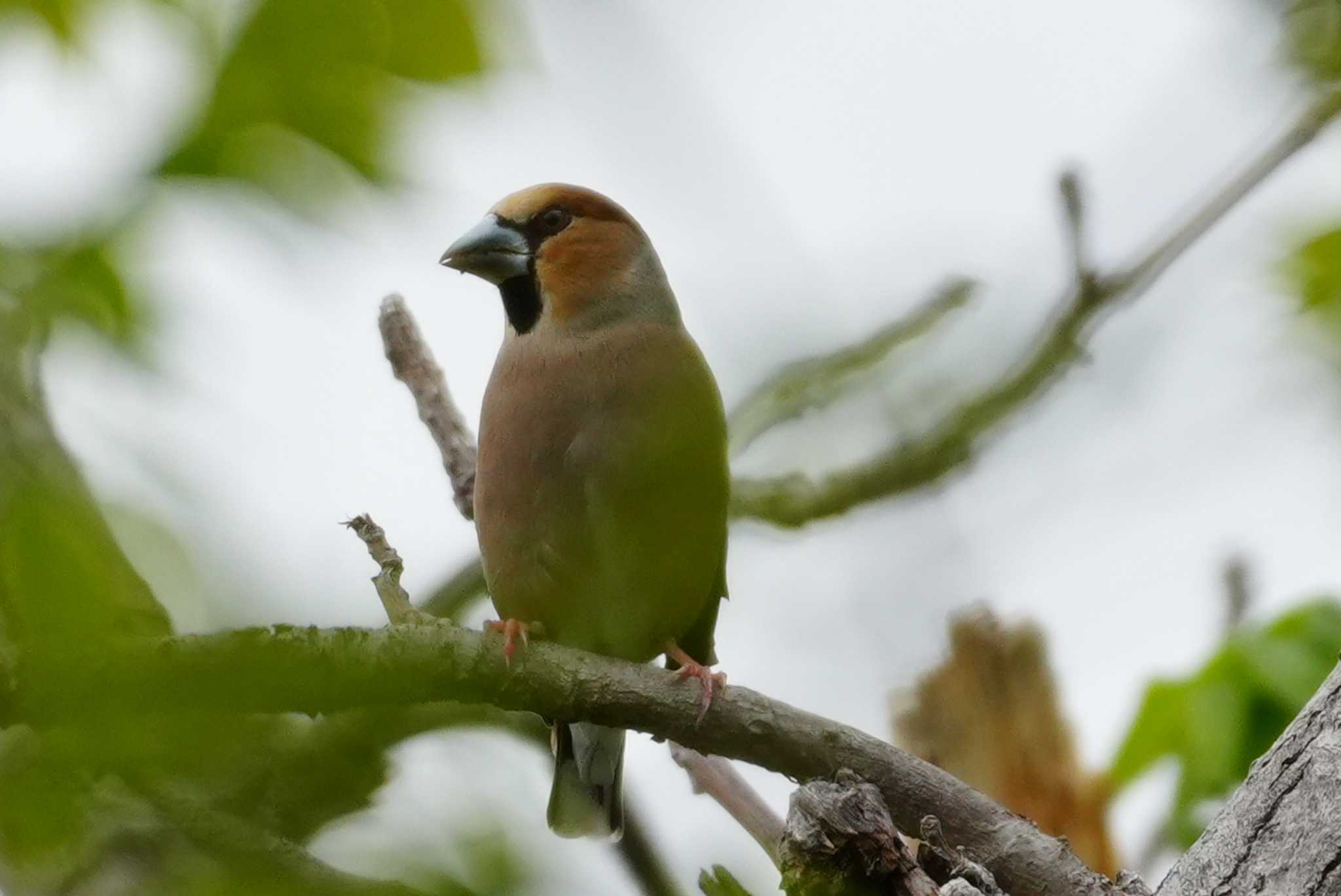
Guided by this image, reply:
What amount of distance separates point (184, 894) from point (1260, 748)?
134 inches

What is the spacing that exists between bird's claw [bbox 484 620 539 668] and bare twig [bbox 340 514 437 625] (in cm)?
17

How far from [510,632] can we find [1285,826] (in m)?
1.56

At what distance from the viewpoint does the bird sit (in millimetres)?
3697

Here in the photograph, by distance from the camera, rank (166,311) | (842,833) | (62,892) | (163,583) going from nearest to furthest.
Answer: (163,583) < (166,311) < (62,892) < (842,833)

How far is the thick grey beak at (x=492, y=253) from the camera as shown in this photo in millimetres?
4316

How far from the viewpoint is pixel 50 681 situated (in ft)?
2.94

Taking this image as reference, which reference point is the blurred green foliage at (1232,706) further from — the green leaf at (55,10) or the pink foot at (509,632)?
the green leaf at (55,10)

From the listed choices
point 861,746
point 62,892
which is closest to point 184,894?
point 62,892

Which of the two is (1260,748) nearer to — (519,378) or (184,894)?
(519,378)

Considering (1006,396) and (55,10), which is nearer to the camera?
(55,10)

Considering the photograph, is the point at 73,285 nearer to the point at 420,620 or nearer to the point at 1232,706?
the point at 420,620

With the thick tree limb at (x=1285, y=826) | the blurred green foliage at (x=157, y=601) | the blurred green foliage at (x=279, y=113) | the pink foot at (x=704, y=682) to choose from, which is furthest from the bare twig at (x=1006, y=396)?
the blurred green foliage at (x=279, y=113)

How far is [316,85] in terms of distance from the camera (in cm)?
138

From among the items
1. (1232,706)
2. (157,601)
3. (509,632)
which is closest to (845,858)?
(157,601)
